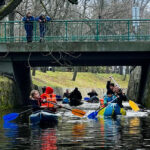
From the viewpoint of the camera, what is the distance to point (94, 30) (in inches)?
1233

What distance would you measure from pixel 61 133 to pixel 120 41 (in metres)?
16.0

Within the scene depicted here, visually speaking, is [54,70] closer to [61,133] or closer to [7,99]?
[7,99]

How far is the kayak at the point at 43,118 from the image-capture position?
773 inches

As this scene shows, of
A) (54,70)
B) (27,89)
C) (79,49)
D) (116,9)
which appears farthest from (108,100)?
(54,70)

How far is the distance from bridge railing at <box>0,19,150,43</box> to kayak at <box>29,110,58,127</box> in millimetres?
11673

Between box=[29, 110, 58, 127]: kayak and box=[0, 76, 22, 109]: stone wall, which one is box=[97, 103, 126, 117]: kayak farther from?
box=[0, 76, 22, 109]: stone wall

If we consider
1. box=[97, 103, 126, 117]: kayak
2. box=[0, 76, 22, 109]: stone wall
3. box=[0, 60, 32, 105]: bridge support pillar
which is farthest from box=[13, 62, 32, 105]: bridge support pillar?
box=[97, 103, 126, 117]: kayak

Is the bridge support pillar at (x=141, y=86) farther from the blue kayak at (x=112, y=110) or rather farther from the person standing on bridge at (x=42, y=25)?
the blue kayak at (x=112, y=110)

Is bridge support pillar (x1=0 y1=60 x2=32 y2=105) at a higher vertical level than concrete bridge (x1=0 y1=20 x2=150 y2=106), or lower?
lower

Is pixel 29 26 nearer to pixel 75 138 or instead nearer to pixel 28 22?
pixel 28 22

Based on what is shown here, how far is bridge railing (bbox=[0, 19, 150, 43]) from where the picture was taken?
31.3 metres

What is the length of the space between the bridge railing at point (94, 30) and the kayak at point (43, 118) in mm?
11673

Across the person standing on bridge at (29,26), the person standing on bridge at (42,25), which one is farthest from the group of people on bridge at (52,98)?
the person standing on bridge at (29,26)

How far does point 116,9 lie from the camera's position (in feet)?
181
